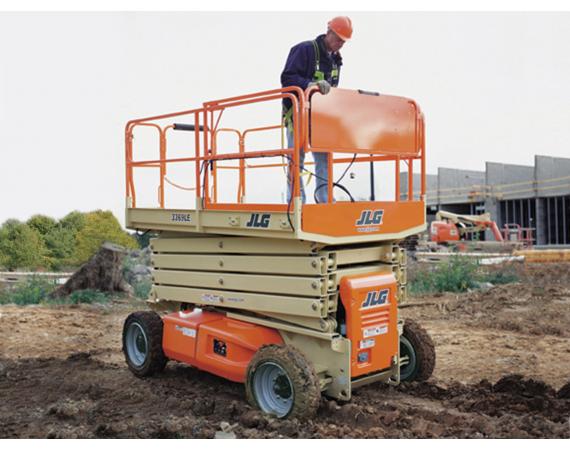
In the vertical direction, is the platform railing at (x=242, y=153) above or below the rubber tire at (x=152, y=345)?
above

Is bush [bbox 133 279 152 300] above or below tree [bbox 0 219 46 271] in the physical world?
below

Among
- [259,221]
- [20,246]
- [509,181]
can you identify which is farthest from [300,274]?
[509,181]

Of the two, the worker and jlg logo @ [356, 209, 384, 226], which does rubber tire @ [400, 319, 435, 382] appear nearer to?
jlg logo @ [356, 209, 384, 226]

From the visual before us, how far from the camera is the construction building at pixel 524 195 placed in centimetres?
2961

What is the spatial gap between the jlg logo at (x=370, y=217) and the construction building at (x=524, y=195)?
25.0 meters

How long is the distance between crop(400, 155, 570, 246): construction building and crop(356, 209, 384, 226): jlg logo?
25.0m


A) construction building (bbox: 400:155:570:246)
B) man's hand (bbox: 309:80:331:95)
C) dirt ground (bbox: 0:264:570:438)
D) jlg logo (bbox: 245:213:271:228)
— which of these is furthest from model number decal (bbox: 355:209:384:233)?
construction building (bbox: 400:155:570:246)

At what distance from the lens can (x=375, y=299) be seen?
5.92 metres

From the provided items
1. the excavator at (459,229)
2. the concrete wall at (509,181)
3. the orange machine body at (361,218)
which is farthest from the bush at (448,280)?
the concrete wall at (509,181)

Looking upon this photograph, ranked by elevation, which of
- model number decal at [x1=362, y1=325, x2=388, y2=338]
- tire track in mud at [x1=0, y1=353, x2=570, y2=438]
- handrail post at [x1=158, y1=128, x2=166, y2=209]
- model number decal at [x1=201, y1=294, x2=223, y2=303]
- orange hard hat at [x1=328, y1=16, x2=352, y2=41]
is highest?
orange hard hat at [x1=328, y1=16, x2=352, y2=41]

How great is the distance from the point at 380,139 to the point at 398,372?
2.30 metres

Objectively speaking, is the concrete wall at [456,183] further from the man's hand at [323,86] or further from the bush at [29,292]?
the man's hand at [323,86]

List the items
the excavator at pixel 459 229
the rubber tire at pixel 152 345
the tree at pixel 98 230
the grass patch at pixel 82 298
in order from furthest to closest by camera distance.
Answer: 1. the excavator at pixel 459 229
2. the tree at pixel 98 230
3. the grass patch at pixel 82 298
4. the rubber tire at pixel 152 345

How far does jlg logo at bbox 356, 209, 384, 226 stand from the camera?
19.2 feet
